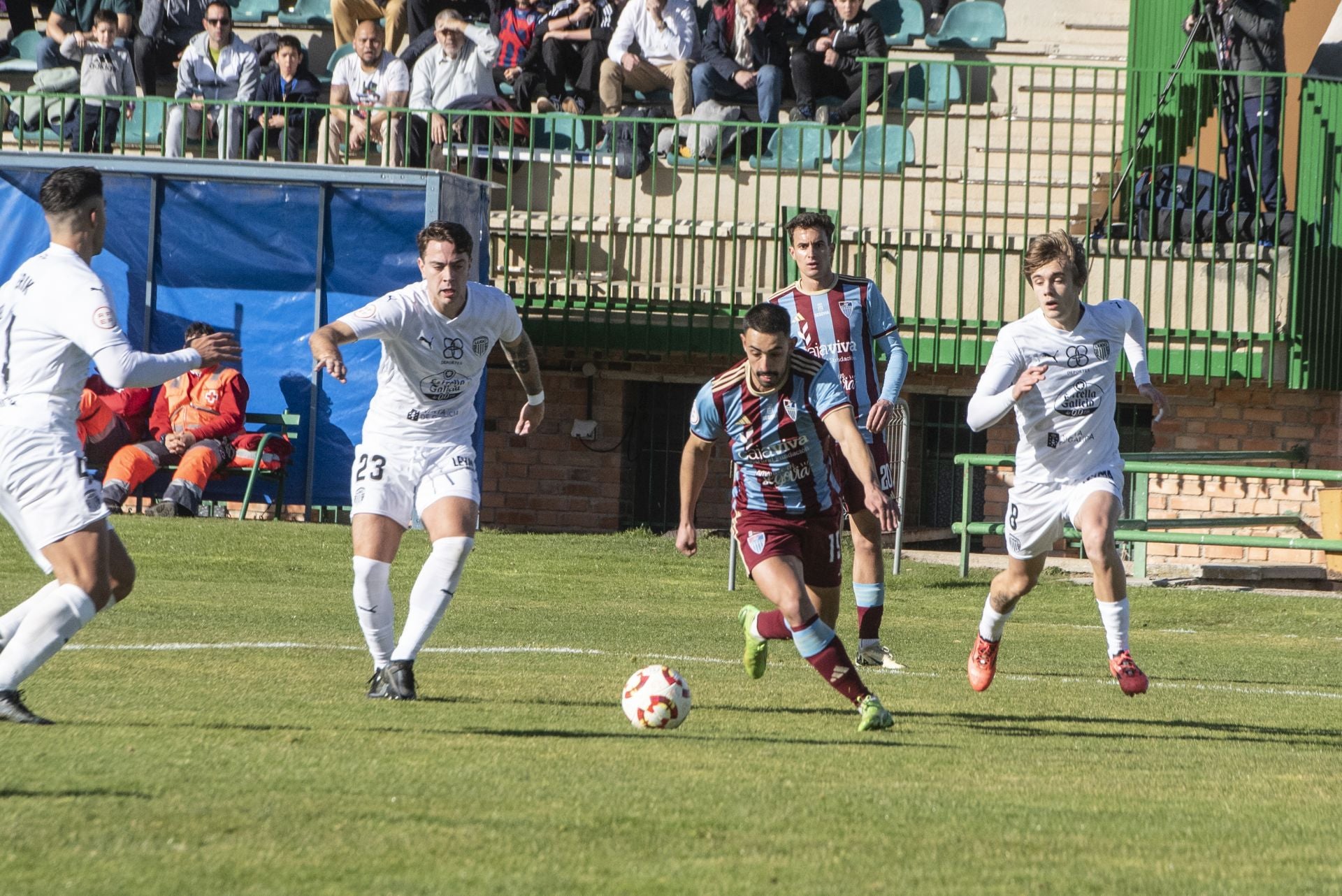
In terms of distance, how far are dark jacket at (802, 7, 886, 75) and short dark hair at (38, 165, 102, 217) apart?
13.0 m

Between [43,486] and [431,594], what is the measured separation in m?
1.77

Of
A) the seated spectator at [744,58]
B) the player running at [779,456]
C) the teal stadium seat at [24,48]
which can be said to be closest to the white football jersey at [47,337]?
the player running at [779,456]

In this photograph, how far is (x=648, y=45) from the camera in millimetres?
19219

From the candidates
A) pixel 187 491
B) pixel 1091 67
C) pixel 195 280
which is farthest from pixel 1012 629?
pixel 195 280

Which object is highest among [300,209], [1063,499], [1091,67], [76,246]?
[1091,67]

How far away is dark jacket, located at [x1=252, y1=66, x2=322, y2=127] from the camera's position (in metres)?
18.8

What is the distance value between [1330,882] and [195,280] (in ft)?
46.5

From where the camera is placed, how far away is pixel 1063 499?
8477 millimetres

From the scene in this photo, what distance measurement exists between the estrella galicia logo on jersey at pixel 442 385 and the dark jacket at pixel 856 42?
457 inches

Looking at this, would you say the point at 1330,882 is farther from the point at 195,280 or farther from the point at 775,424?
the point at 195,280

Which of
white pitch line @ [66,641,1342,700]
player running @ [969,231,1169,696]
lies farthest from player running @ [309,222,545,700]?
player running @ [969,231,1169,696]

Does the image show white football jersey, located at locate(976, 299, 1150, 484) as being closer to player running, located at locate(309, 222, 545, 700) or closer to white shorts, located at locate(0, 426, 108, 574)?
player running, located at locate(309, 222, 545, 700)

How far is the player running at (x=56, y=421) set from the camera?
6637 mm

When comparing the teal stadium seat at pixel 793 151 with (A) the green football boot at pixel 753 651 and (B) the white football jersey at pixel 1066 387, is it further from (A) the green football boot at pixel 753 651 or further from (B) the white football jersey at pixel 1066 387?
(A) the green football boot at pixel 753 651
